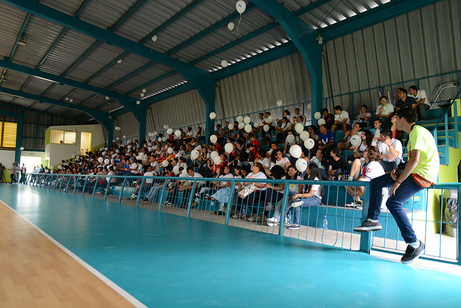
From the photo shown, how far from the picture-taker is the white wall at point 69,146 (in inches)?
1182

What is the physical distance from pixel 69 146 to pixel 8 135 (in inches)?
236

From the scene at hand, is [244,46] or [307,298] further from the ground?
[244,46]

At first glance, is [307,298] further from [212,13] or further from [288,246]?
[212,13]

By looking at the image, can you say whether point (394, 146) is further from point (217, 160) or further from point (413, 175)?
point (217, 160)

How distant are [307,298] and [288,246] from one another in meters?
1.91

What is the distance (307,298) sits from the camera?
232 cm

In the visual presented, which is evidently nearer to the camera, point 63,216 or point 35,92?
point 63,216

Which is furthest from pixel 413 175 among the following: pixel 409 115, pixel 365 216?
pixel 365 216

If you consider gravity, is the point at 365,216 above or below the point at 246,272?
above

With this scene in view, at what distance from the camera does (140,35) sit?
1304 centimetres

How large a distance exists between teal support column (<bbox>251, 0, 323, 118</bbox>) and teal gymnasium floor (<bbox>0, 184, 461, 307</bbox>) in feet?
25.5

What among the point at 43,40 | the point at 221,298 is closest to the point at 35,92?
the point at 43,40

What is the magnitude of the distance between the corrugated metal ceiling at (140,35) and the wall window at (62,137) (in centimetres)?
1194

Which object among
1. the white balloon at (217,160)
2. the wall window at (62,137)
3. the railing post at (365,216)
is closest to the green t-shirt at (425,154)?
the railing post at (365,216)
